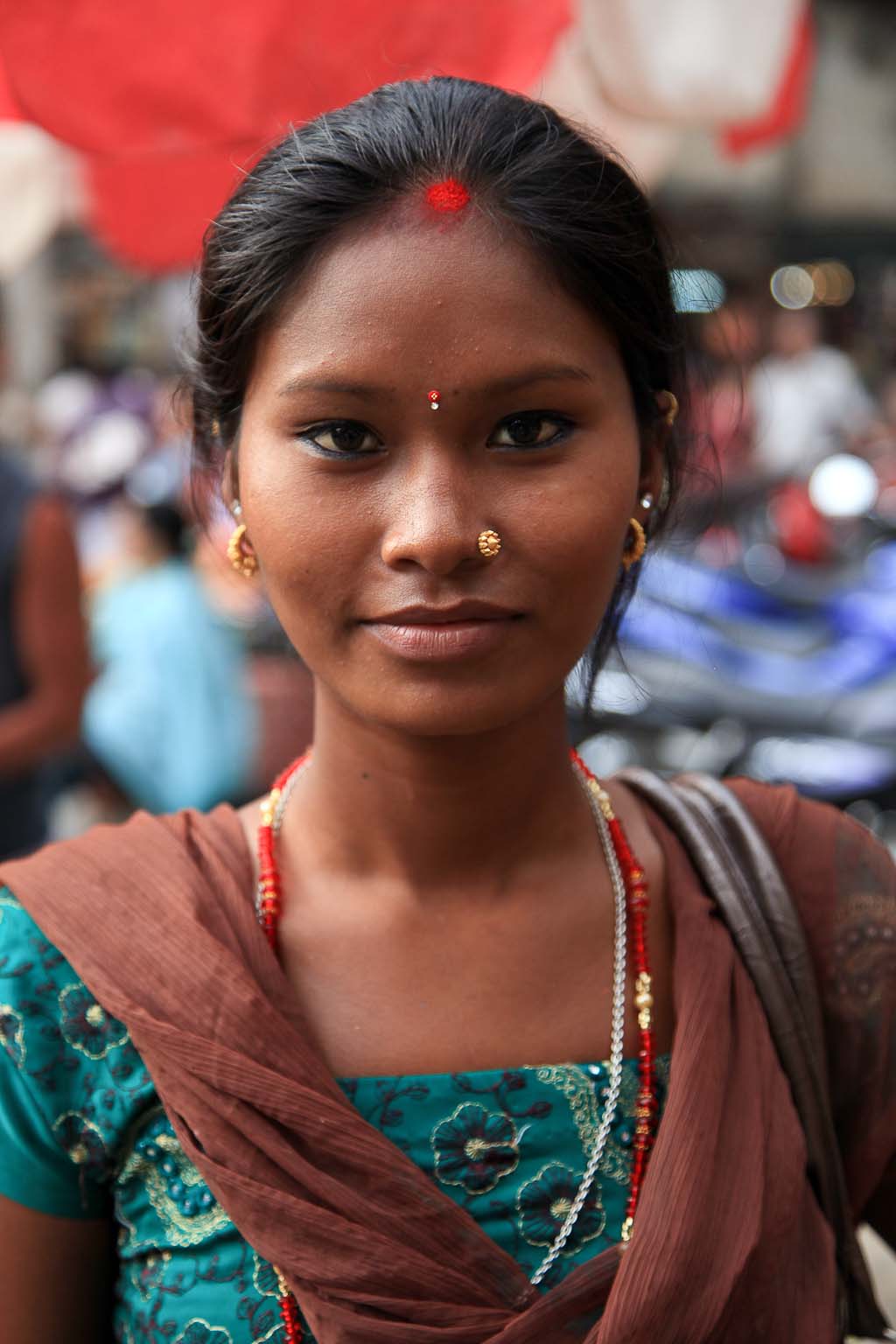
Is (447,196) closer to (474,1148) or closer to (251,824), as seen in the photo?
(251,824)

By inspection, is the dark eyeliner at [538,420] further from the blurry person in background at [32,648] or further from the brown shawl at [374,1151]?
the blurry person in background at [32,648]

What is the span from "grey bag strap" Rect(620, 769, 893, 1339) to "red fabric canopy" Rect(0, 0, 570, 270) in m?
1.19

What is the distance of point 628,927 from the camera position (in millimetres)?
1579

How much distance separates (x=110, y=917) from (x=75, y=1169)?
9.4 inches

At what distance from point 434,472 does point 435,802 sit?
364 millimetres

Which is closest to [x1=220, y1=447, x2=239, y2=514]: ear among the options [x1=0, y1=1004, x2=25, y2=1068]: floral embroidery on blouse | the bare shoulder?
the bare shoulder

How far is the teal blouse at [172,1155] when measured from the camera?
137 cm

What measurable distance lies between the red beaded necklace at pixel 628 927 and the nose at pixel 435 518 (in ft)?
1.33

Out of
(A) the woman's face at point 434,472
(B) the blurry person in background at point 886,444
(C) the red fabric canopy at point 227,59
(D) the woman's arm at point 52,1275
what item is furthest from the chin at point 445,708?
(B) the blurry person in background at point 886,444

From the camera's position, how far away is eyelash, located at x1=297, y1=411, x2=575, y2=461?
1346 mm

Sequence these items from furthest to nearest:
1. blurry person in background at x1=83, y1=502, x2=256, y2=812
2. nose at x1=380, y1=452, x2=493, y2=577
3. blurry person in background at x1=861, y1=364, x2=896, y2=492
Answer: blurry person in background at x1=861, y1=364, x2=896, y2=492, blurry person in background at x1=83, y1=502, x2=256, y2=812, nose at x1=380, y1=452, x2=493, y2=577

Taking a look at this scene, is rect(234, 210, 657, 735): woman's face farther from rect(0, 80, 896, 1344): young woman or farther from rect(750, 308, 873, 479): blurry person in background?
rect(750, 308, 873, 479): blurry person in background

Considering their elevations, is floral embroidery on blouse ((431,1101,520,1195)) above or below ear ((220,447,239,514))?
below

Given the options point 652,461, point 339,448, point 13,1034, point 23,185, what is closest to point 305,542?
point 339,448
